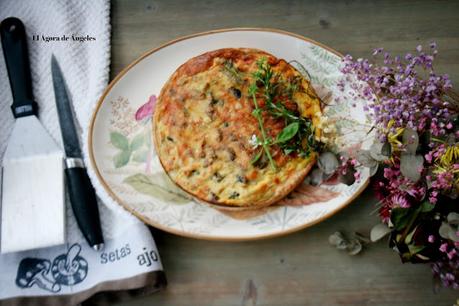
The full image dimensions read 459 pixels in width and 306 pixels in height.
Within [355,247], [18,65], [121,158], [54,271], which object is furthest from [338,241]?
[18,65]

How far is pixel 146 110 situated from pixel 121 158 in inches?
5.8

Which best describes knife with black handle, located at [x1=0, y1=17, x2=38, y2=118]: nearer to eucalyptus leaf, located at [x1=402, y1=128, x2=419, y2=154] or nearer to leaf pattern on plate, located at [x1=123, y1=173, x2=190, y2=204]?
leaf pattern on plate, located at [x1=123, y1=173, x2=190, y2=204]

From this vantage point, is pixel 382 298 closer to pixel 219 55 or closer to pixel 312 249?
pixel 312 249

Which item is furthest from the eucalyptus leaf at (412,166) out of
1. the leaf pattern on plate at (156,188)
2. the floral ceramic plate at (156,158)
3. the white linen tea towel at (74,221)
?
the white linen tea towel at (74,221)

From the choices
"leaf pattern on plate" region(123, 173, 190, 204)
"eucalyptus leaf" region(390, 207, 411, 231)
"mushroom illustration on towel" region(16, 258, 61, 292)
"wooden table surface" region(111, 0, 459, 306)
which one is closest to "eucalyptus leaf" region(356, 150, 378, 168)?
"eucalyptus leaf" region(390, 207, 411, 231)

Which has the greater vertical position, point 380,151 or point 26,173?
point 380,151

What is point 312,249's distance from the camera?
4.30ft

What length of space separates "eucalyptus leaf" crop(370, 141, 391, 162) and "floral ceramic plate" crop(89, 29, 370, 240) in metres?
0.18

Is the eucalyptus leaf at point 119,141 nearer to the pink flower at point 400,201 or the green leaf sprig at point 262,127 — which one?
the green leaf sprig at point 262,127

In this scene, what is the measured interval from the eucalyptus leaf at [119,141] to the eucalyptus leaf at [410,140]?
69 cm

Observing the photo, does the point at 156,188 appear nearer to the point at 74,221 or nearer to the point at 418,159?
the point at 74,221

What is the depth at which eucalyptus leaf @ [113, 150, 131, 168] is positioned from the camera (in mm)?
1317

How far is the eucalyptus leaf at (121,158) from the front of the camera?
1317mm

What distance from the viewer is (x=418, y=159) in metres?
1.01
